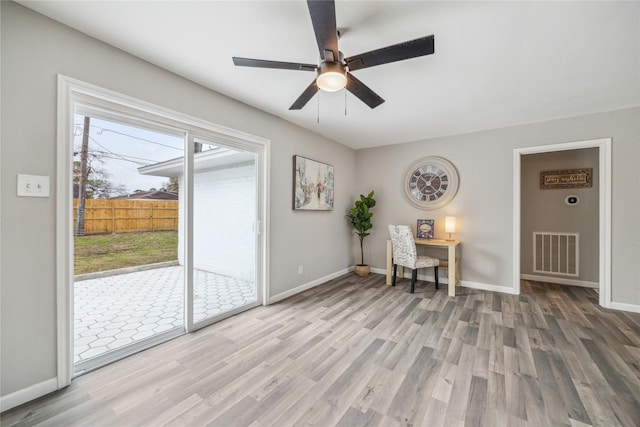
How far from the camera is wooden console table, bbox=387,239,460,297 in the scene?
3611 mm

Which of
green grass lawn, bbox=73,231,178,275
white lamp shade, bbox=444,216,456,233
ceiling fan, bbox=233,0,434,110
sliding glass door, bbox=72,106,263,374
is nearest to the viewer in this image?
ceiling fan, bbox=233,0,434,110

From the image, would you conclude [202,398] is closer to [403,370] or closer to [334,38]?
[403,370]

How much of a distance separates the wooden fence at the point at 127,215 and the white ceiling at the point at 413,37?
1.30 metres

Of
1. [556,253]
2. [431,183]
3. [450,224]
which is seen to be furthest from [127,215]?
[556,253]

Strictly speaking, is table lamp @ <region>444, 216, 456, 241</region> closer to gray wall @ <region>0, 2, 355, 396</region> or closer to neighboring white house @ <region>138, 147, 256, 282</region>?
neighboring white house @ <region>138, 147, 256, 282</region>

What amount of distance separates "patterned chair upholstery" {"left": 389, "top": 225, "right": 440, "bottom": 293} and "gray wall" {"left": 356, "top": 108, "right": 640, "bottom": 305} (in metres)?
0.77

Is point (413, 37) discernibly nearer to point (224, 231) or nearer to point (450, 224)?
point (450, 224)

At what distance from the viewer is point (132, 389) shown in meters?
1.69

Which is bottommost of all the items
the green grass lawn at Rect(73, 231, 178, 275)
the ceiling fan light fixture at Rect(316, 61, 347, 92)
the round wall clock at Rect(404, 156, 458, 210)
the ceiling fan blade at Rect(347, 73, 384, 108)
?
the green grass lawn at Rect(73, 231, 178, 275)

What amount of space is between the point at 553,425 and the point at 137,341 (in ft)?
10.1

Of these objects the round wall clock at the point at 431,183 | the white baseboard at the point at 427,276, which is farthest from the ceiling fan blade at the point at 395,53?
the white baseboard at the point at 427,276

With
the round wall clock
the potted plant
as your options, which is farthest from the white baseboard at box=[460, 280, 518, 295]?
the potted plant

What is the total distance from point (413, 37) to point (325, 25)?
896 millimetres

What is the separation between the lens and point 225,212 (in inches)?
161
